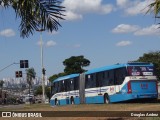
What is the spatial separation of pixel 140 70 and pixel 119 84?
159 cm

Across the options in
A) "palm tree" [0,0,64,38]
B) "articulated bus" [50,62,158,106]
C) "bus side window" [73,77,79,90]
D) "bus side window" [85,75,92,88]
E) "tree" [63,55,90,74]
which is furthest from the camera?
"tree" [63,55,90,74]

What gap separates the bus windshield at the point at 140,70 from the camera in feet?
94.1

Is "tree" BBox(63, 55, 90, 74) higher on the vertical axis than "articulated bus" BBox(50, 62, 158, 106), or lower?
higher

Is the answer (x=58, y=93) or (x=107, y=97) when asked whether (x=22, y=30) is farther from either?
(x=58, y=93)

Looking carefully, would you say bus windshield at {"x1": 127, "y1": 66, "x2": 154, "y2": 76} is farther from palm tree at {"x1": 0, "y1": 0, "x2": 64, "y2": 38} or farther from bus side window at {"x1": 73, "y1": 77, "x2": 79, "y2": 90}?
palm tree at {"x1": 0, "y1": 0, "x2": 64, "y2": 38}

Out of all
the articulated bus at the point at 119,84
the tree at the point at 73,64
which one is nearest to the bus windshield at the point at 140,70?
the articulated bus at the point at 119,84

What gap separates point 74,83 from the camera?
3703cm

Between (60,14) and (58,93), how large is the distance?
30937 millimetres

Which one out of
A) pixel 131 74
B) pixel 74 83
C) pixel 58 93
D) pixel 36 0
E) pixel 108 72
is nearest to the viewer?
pixel 36 0

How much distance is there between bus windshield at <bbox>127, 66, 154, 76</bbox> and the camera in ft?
94.1

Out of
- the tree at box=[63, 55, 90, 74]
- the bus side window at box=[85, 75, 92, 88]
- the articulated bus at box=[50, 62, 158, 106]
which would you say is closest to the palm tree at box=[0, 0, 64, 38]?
the articulated bus at box=[50, 62, 158, 106]

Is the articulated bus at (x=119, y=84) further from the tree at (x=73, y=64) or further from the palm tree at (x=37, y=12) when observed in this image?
the tree at (x=73, y=64)

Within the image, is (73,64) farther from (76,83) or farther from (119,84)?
(119,84)

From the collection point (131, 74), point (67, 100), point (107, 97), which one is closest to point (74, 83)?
point (67, 100)
